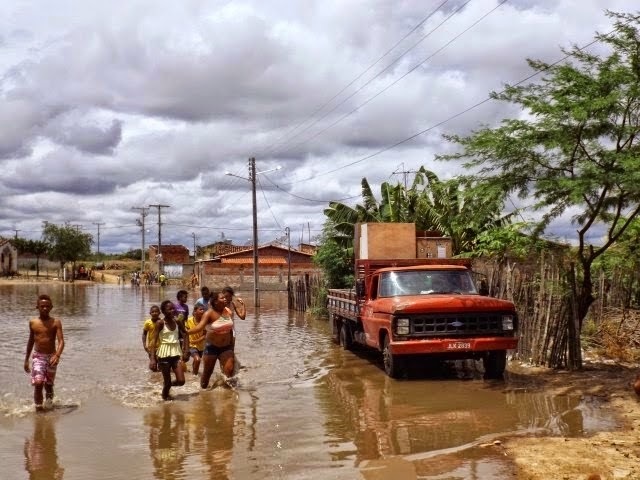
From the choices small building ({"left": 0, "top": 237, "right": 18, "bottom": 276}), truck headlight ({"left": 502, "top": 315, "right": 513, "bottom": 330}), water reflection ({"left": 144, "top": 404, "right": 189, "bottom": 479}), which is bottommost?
water reflection ({"left": 144, "top": 404, "right": 189, "bottom": 479})

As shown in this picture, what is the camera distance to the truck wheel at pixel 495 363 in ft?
37.4

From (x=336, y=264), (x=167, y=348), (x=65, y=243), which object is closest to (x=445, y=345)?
(x=167, y=348)

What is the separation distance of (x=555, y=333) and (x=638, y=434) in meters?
4.30

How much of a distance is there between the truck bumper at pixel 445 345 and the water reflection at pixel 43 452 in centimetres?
528

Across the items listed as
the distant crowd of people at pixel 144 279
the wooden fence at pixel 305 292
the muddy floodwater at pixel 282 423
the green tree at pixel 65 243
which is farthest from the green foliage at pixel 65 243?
the muddy floodwater at pixel 282 423

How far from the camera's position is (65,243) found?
80.8 metres

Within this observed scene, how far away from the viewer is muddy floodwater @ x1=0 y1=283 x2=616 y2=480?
21.9 ft

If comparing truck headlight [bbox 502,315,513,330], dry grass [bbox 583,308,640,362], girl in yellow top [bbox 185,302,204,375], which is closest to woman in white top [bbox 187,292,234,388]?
girl in yellow top [bbox 185,302,204,375]

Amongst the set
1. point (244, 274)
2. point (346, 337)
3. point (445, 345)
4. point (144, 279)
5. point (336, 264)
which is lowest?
point (346, 337)

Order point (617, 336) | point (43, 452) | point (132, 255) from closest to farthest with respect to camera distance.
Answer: point (43, 452)
point (617, 336)
point (132, 255)

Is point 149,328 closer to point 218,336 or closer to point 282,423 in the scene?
point 218,336

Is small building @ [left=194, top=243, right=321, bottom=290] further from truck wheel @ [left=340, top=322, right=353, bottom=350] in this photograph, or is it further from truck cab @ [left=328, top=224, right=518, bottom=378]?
truck cab @ [left=328, top=224, right=518, bottom=378]

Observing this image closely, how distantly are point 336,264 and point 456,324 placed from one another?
1361 centimetres

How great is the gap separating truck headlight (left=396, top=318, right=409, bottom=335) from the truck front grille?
9cm
